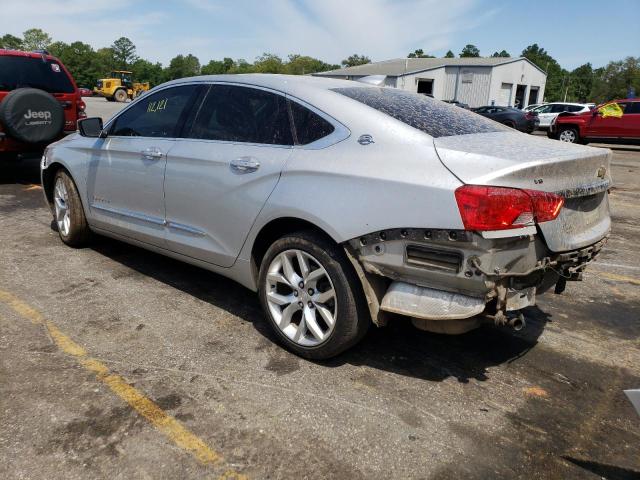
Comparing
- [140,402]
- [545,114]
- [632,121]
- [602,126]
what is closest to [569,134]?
[602,126]

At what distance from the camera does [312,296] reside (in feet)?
9.70

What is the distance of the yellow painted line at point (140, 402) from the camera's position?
2.25 metres

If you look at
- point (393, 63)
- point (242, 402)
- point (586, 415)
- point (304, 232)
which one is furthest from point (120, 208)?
point (393, 63)

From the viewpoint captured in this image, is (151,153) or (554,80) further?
(554,80)

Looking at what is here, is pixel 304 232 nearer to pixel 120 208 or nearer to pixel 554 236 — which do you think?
pixel 554 236

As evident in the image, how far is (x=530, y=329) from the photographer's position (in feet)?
11.8

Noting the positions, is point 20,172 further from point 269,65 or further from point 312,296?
point 269,65

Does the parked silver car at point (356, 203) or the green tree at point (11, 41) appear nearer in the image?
the parked silver car at point (356, 203)

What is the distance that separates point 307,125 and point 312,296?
1.00 metres

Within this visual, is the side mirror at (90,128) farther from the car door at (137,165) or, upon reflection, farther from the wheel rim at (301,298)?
the wheel rim at (301,298)

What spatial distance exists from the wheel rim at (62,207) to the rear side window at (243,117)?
2.00 meters

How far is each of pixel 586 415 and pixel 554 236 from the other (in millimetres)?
936

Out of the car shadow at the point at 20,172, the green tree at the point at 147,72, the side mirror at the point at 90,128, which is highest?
the green tree at the point at 147,72

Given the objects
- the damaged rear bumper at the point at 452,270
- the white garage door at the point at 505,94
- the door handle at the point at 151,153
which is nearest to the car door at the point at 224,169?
the door handle at the point at 151,153
